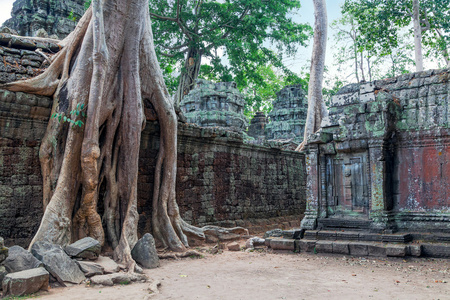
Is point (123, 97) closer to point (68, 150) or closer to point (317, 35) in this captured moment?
point (68, 150)

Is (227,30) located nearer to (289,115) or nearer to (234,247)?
(289,115)

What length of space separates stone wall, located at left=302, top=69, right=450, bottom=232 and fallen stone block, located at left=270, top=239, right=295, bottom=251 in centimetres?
48

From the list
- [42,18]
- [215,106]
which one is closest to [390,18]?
[215,106]

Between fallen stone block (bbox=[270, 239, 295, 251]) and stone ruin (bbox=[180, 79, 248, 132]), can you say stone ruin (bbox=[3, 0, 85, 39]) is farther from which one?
fallen stone block (bbox=[270, 239, 295, 251])

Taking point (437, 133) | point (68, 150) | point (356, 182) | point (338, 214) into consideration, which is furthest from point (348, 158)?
point (68, 150)

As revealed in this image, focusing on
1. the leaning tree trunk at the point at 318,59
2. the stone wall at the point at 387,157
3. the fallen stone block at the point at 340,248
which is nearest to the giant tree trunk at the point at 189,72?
the leaning tree trunk at the point at 318,59

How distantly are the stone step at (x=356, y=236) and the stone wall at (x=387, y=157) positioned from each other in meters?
0.17

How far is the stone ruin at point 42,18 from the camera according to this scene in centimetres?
982

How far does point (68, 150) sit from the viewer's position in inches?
200

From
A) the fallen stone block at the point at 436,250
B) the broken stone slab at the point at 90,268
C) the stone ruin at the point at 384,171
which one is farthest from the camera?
the stone ruin at the point at 384,171

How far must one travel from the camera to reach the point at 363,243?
5.38 meters

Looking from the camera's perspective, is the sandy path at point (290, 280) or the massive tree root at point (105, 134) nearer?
the sandy path at point (290, 280)

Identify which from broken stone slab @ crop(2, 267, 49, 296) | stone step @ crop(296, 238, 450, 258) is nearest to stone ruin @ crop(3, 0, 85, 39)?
broken stone slab @ crop(2, 267, 49, 296)

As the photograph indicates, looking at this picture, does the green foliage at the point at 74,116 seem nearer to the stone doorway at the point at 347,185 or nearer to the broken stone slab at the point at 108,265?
the broken stone slab at the point at 108,265
